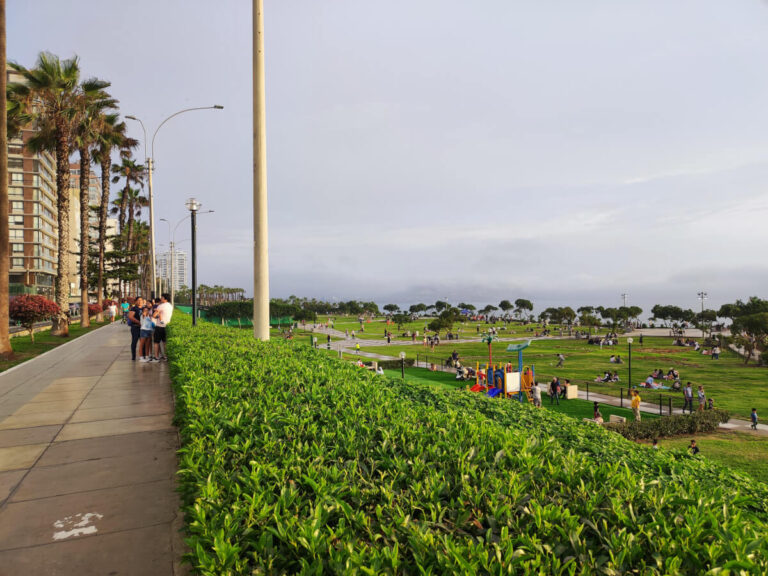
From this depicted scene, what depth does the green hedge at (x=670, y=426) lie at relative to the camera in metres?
20.6

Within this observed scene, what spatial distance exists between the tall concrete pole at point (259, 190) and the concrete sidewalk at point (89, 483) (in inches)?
106

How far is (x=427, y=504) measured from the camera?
2.37 metres

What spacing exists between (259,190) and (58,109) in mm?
25356

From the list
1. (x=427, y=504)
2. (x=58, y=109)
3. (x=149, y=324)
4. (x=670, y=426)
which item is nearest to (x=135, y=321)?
(x=149, y=324)

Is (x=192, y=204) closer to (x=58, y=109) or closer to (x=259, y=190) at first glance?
(x=259, y=190)

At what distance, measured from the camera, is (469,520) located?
2387mm

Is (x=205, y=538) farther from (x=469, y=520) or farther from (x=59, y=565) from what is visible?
(x=59, y=565)

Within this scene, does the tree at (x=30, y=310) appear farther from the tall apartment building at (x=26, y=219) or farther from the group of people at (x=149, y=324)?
the tall apartment building at (x=26, y=219)

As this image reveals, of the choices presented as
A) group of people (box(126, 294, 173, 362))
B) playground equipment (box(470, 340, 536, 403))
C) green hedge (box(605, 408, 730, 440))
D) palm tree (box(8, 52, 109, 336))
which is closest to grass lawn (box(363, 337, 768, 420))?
green hedge (box(605, 408, 730, 440))

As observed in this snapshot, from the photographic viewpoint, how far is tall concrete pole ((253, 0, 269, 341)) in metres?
10.4

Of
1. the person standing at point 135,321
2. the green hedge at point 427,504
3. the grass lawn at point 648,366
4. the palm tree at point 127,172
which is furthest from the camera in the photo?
the palm tree at point 127,172

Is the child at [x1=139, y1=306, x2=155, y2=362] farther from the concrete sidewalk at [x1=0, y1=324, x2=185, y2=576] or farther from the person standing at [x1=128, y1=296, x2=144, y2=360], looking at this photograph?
the concrete sidewalk at [x1=0, y1=324, x2=185, y2=576]

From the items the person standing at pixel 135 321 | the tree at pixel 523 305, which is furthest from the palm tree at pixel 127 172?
the tree at pixel 523 305

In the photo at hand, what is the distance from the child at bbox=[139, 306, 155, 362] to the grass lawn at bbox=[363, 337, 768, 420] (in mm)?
31082
